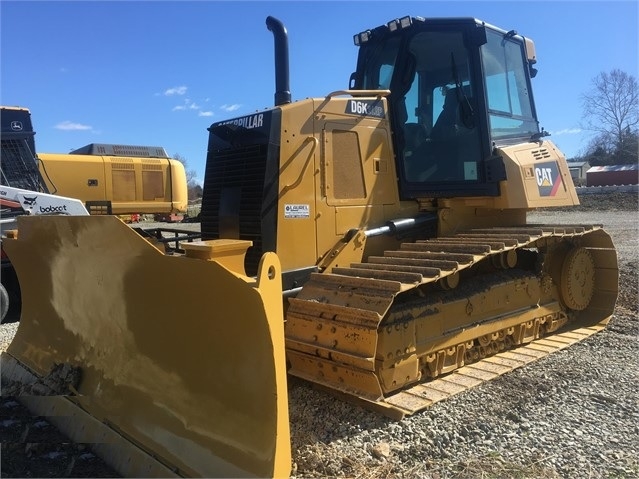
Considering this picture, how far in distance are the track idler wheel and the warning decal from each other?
3216 millimetres

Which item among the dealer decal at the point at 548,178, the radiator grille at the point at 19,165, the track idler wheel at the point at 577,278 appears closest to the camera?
the dealer decal at the point at 548,178

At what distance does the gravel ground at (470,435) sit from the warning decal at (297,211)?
4.51 ft

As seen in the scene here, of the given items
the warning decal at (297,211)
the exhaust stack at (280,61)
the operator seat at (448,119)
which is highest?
the exhaust stack at (280,61)

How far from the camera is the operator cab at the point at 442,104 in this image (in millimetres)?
5055

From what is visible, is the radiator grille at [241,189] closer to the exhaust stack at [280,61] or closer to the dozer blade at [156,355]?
the exhaust stack at [280,61]

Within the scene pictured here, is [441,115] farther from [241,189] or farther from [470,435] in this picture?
[470,435]

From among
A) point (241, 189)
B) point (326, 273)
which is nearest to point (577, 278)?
point (326, 273)

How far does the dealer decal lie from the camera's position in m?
5.48

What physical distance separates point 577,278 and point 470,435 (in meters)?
3.17

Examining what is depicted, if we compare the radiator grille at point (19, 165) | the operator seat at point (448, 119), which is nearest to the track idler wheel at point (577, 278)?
the operator seat at point (448, 119)

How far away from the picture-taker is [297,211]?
436cm

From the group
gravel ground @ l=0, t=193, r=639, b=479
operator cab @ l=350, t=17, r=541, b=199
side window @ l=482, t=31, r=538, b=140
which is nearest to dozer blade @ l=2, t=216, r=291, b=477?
gravel ground @ l=0, t=193, r=639, b=479

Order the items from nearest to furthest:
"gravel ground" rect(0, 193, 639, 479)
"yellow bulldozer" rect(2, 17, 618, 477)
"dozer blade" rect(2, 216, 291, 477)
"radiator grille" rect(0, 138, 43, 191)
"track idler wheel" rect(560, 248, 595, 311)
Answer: "dozer blade" rect(2, 216, 291, 477), "yellow bulldozer" rect(2, 17, 618, 477), "gravel ground" rect(0, 193, 639, 479), "track idler wheel" rect(560, 248, 595, 311), "radiator grille" rect(0, 138, 43, 191)

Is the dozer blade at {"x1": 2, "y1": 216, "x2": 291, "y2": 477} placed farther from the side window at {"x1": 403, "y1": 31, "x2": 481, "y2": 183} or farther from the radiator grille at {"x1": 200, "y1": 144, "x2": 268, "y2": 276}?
the side window at {"x1": 403, "y1": 31, "x2": 481, "y2": 183}
